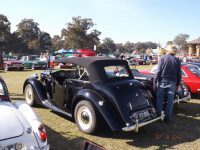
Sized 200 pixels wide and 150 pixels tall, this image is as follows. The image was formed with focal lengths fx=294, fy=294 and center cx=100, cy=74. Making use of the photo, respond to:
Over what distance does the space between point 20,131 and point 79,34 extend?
7904 cm

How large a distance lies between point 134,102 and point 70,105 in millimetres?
1616

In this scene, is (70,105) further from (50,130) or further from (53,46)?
(53,46)

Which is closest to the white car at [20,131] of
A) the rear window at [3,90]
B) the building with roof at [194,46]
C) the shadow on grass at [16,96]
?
the rear window at [3,90]

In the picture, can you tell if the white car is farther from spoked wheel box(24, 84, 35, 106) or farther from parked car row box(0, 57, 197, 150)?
spoked wheel box(24, 84, 35, 106)

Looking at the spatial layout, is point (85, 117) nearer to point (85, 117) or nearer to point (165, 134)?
point (85, 117)

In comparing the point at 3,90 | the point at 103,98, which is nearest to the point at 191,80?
the point at 103,98

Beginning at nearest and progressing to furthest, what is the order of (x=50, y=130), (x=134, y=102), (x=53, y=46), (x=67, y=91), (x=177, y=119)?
(x=134, y=102), (x=50, y=130), (x=67, y=91), (x=177, y=119), (x=53, y=46)

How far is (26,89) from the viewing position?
888cm

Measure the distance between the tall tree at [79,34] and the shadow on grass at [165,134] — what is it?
74274mm

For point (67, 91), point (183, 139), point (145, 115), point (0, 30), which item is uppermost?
point (0, 30)

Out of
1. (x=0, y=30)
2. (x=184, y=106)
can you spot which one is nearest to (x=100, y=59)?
(x=184, y=106)

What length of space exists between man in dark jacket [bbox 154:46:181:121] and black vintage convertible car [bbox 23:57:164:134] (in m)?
0.73

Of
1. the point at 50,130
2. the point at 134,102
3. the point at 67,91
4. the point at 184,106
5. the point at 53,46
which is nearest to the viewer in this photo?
the point at 134,102

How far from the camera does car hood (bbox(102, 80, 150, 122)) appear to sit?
230 inches
